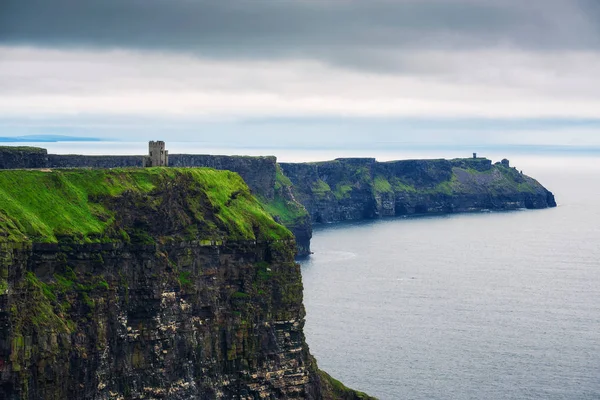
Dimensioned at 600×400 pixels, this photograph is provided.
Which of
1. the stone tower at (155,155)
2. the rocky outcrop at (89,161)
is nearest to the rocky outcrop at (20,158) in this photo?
the rocky outcrop at (89,161)

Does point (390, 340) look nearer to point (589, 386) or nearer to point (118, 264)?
point (589, 386)

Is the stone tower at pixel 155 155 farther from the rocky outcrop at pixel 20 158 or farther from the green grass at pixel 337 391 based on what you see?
the green grass at pixel 337 391

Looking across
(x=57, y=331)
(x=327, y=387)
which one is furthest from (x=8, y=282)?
(x=327, y=387)

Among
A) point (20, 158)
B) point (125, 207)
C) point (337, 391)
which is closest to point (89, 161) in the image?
point (20, 158)

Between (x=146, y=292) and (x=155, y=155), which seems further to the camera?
(x=155, y=155)

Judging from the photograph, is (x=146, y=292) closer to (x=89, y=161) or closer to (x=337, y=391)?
(x=337, y=391)

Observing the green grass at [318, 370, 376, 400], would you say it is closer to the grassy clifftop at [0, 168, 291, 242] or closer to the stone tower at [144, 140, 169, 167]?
the grassy clifftop at [0, 168, 291, 242]
